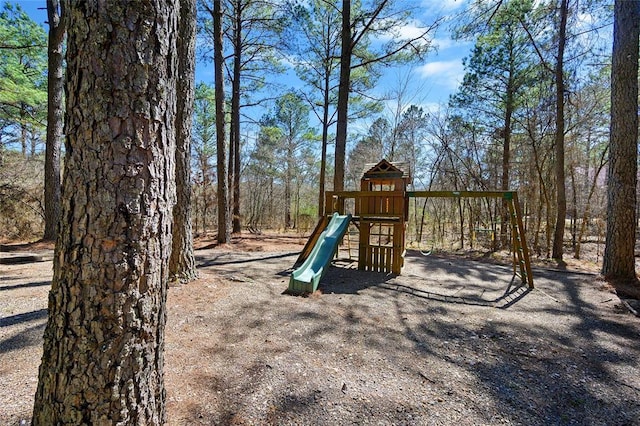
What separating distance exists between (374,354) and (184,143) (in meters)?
3.08

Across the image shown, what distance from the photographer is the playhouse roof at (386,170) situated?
5406 mm

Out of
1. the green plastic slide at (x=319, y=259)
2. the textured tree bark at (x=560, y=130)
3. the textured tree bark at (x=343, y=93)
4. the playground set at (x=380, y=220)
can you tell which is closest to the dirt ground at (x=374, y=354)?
the green plastic slide at (x=319, y=259)

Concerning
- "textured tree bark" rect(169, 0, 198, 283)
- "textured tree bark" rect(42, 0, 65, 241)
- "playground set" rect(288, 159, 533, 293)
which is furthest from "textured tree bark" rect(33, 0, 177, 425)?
"textured tree bark" rect(42, 0, 65, 241)

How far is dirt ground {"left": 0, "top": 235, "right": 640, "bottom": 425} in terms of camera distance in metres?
1.64

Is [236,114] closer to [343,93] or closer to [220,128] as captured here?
[220,128]

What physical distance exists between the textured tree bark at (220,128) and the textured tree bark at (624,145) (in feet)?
23.2

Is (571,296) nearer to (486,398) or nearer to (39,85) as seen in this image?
(486,398)

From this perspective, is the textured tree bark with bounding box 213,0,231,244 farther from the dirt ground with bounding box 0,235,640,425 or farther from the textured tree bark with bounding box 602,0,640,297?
the textured tree bark with bounding box 602,0,640,297

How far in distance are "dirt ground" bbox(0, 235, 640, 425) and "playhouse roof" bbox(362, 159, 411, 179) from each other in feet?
6.95

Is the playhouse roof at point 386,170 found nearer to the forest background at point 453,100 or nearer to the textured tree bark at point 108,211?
the forest background at point 453,100

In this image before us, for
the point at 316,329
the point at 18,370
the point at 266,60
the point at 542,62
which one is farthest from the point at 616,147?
the point at 266,60

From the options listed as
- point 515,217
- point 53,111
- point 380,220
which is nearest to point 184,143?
point 380,220

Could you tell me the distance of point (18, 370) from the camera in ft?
5.91

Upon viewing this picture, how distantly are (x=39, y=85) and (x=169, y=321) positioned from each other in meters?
11.9
